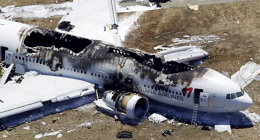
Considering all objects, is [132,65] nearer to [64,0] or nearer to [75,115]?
[75,115]

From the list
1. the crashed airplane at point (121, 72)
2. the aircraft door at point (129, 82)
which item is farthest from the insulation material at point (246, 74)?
the aircraft door at point (129, 82)

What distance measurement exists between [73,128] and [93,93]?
17.4 feet

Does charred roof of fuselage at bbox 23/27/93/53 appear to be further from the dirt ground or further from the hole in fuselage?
the hole in fuselage

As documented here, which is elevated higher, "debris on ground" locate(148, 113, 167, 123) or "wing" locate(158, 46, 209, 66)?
"wing" locate(158, 46, 209, 66)

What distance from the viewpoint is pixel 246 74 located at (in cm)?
4834

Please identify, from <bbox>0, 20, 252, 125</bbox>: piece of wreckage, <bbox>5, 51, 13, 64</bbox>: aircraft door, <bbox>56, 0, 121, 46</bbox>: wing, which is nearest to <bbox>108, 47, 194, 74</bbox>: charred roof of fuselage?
<bbox>0, 20, 252, 125</bbox>: piece of wreckage

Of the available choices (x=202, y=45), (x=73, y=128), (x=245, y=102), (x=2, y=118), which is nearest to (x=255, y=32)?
(x=202, y=45)

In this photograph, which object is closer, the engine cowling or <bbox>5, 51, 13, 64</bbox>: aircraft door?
the engine cowling

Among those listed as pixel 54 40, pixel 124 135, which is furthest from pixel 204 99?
pixel 54 40

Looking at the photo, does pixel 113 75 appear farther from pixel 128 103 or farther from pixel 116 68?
pixel 128 103

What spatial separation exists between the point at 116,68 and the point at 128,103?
4.08 meters

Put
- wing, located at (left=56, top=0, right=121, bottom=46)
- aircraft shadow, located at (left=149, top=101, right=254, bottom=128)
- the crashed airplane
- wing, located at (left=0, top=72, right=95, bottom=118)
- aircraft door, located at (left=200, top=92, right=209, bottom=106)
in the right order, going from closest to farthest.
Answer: aircraft door, located at (left=200, top=92, right=209, bottom=106)
the crashed airplane
aircraft shadow, located at (left=149, top=101, right=254, bottom=128)
wing, located at (left=0, top=72, right=95, bottom=118)
wing, located at (left=56, top=0, right=121, bottom=46)

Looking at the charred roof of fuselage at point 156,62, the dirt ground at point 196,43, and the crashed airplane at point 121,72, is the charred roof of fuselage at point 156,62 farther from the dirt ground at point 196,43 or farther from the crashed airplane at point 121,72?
the dirt ground at point 196,43

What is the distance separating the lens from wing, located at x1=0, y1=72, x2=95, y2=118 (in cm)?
4131
